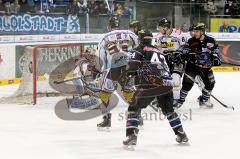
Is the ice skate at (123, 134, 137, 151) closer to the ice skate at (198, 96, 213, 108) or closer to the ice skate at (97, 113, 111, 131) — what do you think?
the ice skate at (97, 113, 111, 131)

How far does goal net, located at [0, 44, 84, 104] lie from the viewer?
954cm

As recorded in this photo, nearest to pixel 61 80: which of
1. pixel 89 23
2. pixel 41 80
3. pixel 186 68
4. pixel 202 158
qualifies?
pixel 41 80

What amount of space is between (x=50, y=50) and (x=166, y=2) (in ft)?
17.9

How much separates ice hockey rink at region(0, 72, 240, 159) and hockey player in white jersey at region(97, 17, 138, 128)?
1.52 feet

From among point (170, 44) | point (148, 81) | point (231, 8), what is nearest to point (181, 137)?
point (148, 81)

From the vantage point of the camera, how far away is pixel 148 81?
5879 millimetres

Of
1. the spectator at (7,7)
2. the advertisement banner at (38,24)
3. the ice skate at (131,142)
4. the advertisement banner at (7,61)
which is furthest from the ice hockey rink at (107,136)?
the spectator at (7,7)

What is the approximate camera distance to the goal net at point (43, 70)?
31.3ft

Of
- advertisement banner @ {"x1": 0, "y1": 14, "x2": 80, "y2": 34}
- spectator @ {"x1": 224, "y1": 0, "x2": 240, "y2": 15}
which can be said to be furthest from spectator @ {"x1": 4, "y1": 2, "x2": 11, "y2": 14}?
spectator @ {"x1": 224, "y1": 0, "x2": 240, "y2": 15}

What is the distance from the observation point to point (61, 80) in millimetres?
10203

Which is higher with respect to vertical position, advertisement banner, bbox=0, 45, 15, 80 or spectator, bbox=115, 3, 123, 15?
spectator, bbox=115, 3, 123, 15

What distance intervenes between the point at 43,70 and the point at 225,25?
23.2ft

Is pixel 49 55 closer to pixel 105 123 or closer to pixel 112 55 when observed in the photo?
pixel 112 55

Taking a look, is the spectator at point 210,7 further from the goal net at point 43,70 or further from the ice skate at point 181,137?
the ice skate at point 181,137
